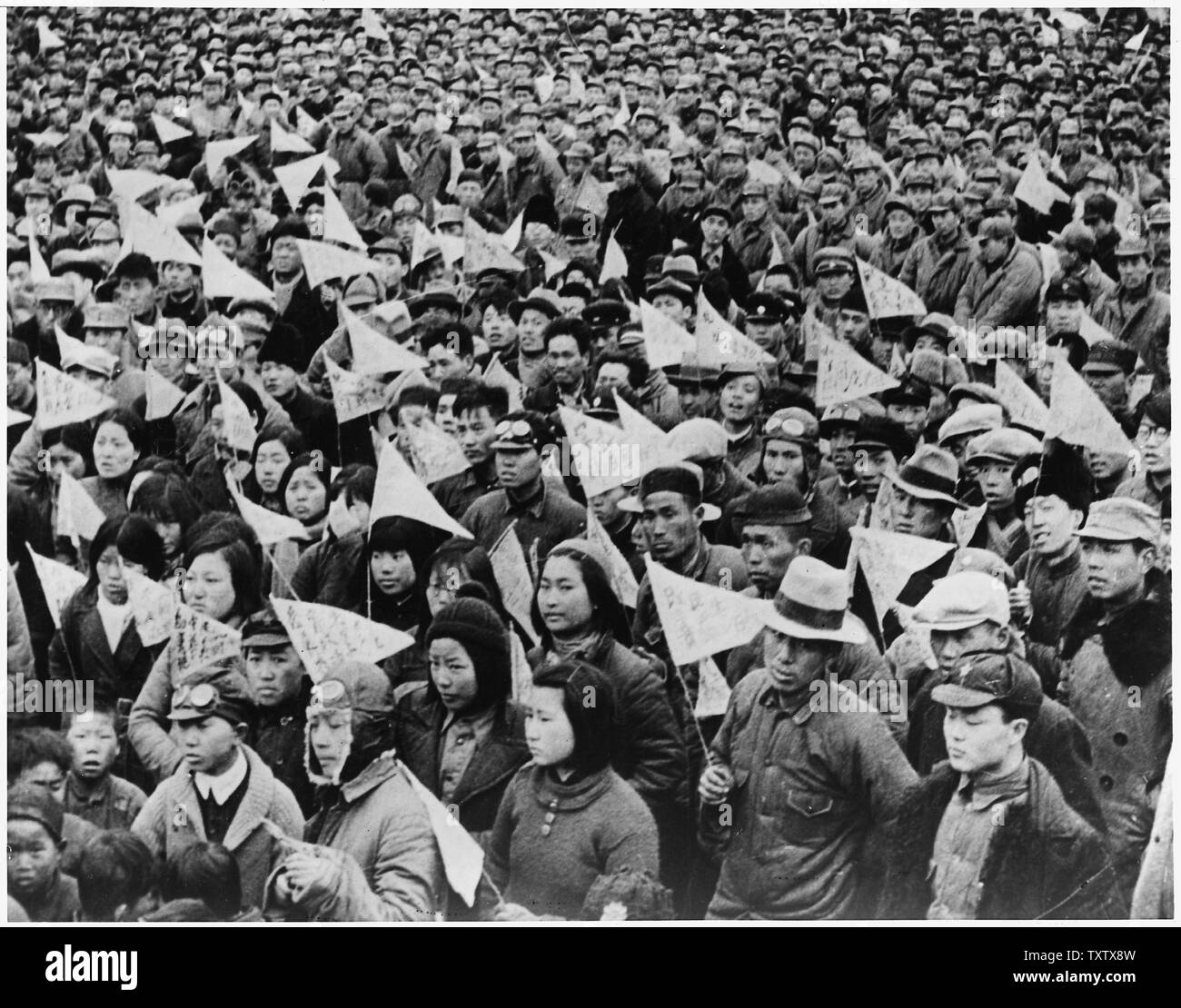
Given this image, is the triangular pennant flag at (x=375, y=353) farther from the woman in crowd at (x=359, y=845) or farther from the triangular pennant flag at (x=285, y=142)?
the woman in crowd at (x=359, y=845)

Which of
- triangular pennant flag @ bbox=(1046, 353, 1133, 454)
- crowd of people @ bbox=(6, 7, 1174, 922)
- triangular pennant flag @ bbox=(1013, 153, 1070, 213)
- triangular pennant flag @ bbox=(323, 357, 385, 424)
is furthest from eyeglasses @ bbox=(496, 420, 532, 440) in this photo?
triangular pennant flag @ bbox=(1013, 153, 1070, 213)

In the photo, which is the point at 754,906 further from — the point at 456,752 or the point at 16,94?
the point at 16,94

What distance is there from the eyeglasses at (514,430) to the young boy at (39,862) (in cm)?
276

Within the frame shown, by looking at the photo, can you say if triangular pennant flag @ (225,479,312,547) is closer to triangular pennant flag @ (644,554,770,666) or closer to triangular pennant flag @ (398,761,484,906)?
triangular pennant flag @ (398,761,484,906)

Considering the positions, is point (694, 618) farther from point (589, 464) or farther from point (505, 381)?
point (505, 381)

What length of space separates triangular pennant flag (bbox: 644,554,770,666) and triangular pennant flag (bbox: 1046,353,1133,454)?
1831 millimetres

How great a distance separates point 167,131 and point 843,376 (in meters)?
3.60

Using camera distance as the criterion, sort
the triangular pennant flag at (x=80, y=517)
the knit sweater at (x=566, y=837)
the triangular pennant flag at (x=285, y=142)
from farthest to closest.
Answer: the triangular pennant flag at (x=285, y=142)
the triangular pennant flag at (x=80, y=517)
the knit sweater at (x=566, y=837)

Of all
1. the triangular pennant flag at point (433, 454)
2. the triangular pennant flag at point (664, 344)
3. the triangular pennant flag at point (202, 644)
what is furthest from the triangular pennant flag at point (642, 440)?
the triangular pennant flag at point (202, 644)

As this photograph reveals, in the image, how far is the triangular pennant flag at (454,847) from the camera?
766cm

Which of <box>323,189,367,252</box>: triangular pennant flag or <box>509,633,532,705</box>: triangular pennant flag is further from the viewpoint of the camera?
<box>323,189,367,252</box>: triangular pennant flag

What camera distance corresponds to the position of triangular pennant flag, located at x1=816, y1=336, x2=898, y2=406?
26.1 feet

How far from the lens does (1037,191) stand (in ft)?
26.8

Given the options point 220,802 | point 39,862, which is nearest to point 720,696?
point 220,802
